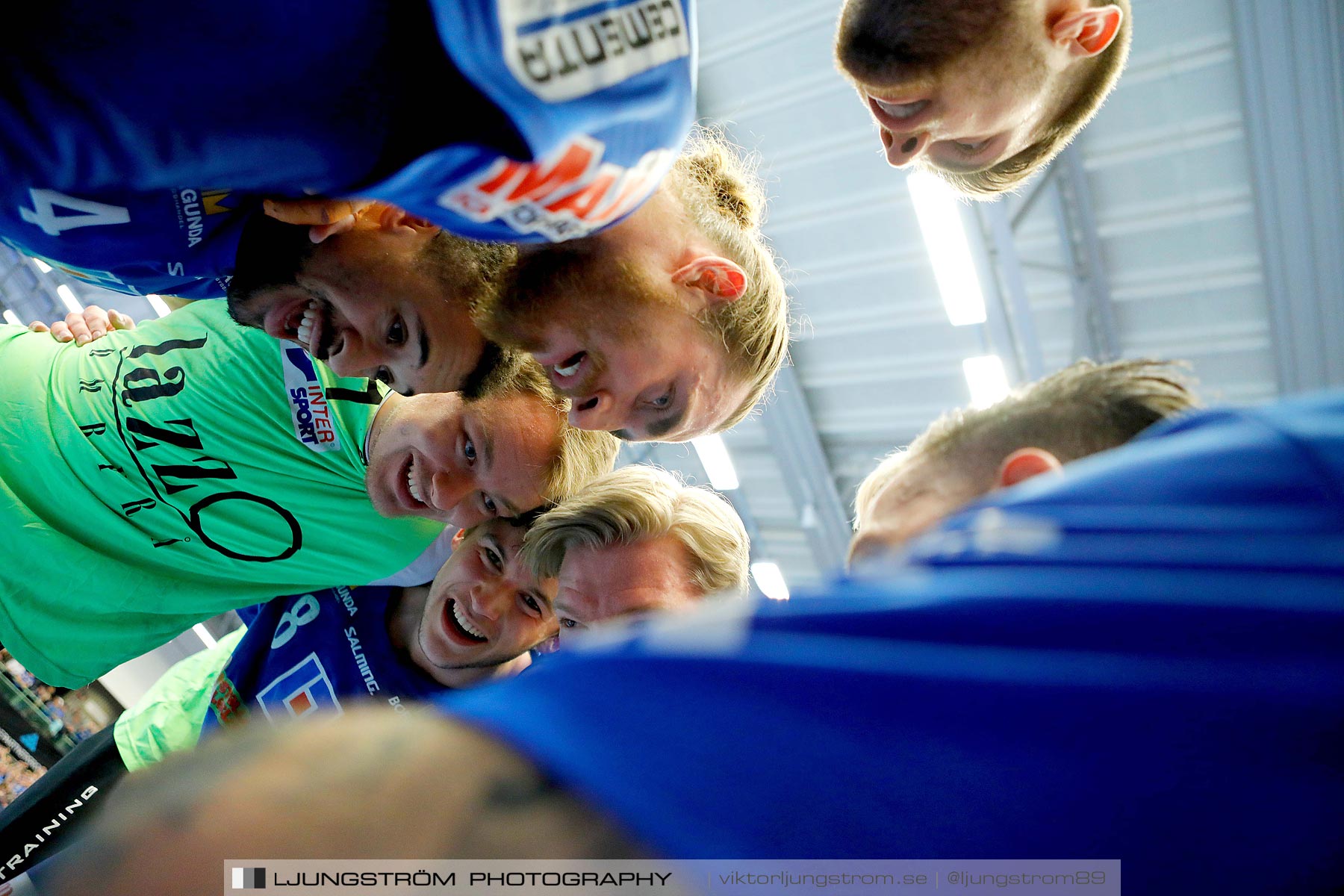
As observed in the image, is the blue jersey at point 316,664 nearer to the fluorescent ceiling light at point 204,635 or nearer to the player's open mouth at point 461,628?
the player's open mouth at point 461,628

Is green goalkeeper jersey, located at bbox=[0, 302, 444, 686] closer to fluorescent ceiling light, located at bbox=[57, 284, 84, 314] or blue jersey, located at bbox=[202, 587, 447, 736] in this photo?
blue jersey, located at bbox=[202, 587, 447, 736]

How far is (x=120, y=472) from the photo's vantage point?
2480 millimetres

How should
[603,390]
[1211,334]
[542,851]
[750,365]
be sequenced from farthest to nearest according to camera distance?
[1211,334]
[750,365]
[603,390]
[542,851]

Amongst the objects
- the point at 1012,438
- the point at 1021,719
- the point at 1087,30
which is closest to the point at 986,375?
the point at 1087,30

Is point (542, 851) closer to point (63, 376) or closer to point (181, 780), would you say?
point (181, 780)

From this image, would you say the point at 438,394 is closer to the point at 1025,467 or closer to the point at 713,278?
the point at 713,278

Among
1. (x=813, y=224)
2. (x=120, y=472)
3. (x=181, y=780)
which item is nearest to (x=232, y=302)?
(x=120, y=472)

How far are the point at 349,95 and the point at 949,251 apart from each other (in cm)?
577

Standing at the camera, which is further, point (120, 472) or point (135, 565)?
point (135, 565)

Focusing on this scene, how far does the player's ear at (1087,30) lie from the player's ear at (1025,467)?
1655mm

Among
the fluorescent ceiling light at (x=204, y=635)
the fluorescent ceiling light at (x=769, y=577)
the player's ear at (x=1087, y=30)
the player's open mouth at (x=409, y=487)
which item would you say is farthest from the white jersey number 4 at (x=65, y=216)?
the fluorescent ceiling light at (x=204, y=635)

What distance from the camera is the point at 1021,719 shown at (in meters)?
0.53

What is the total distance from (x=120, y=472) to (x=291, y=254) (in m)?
1.04

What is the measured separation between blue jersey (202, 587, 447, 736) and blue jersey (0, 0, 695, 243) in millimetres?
1724
